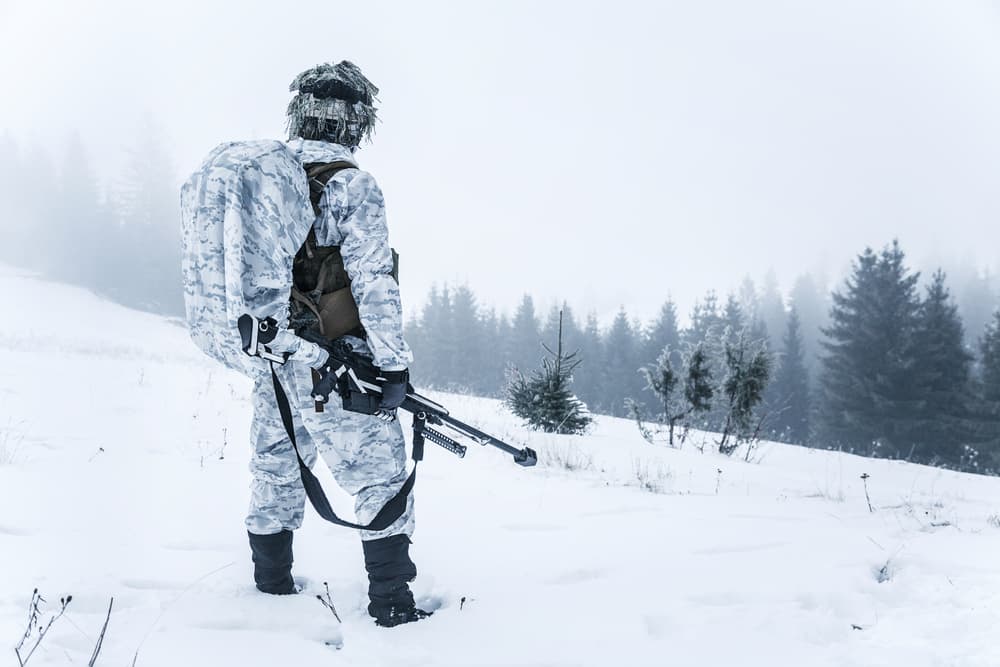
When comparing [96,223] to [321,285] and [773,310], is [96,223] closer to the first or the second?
[321,285]

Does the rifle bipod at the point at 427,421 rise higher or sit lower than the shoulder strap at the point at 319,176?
lower

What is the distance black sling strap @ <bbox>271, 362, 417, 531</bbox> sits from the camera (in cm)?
242

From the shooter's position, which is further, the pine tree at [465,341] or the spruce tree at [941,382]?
the pine tree at [465,341]

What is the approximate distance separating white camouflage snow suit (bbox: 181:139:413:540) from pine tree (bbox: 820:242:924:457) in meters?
30.7

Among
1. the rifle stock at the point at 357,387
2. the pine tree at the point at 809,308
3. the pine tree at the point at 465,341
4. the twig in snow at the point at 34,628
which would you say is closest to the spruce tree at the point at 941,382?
the rifle stock at the point at 357,387

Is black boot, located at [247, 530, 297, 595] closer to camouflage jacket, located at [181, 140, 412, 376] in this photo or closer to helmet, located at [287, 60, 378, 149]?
camouflage jacket, located at [181, 140, 412, 376]

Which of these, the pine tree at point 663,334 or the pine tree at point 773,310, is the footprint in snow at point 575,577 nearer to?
the pine tree at point 663,334

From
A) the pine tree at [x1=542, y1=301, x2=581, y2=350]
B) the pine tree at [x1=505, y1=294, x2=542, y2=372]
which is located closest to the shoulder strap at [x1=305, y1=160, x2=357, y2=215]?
the pine tree at [x1=505, y1=294, x2=542, y2=372]

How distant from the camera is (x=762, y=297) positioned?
67062 millimetres

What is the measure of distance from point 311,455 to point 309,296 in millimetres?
783

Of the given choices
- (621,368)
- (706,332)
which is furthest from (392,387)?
(621,368)

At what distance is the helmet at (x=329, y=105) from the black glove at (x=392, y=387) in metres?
1.22

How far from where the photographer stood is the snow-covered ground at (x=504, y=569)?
219 centimetres

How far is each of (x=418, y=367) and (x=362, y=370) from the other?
48192 mm
